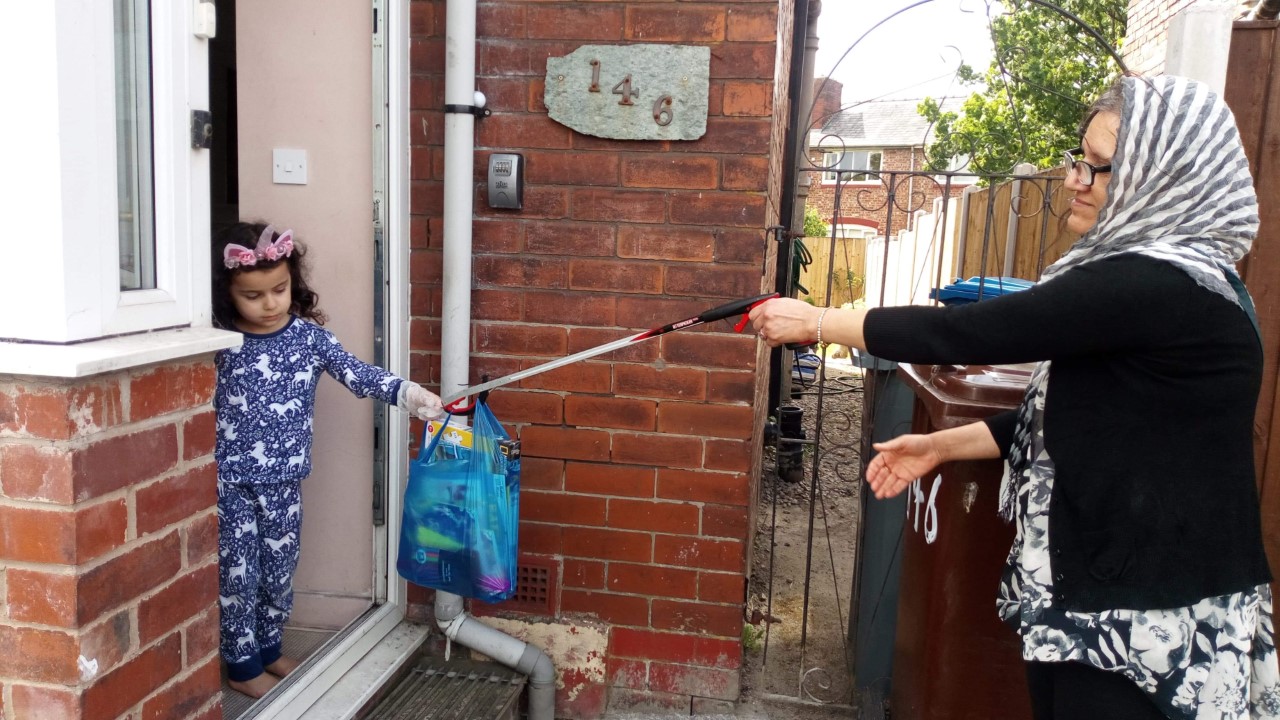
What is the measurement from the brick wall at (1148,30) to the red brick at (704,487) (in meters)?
5.77

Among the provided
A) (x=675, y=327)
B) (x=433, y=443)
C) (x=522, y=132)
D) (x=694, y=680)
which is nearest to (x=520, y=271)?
(x=522, y=132)

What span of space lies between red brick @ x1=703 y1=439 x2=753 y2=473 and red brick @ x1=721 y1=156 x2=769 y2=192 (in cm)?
79

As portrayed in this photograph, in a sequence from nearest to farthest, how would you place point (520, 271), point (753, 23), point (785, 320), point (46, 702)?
point (46, 702) → point (785, 320) → point (753, 23) → point (520, 271)

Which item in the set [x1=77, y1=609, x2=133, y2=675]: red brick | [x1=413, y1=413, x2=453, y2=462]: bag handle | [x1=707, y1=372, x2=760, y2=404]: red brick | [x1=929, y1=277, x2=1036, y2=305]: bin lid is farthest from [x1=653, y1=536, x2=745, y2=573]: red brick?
[x1=77, y1=609, x2=133, y2=675]: red brick

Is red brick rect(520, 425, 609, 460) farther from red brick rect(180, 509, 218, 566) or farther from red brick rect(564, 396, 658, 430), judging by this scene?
red brick rect(180, 509, 218, 566)

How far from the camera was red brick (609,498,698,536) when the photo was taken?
2.91 metres

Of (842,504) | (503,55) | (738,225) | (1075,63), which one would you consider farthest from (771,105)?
(1075,63)

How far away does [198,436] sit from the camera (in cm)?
186

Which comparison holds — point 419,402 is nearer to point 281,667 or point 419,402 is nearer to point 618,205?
point 618,205

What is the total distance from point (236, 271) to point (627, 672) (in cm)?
175

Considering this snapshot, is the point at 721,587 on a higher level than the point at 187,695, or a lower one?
lower

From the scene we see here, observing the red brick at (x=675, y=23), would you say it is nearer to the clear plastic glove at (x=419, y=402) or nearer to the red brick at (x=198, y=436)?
the clear plastic glove at (x=419, y=402)

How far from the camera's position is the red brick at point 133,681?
5.32ft

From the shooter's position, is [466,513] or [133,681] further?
[466,513]
